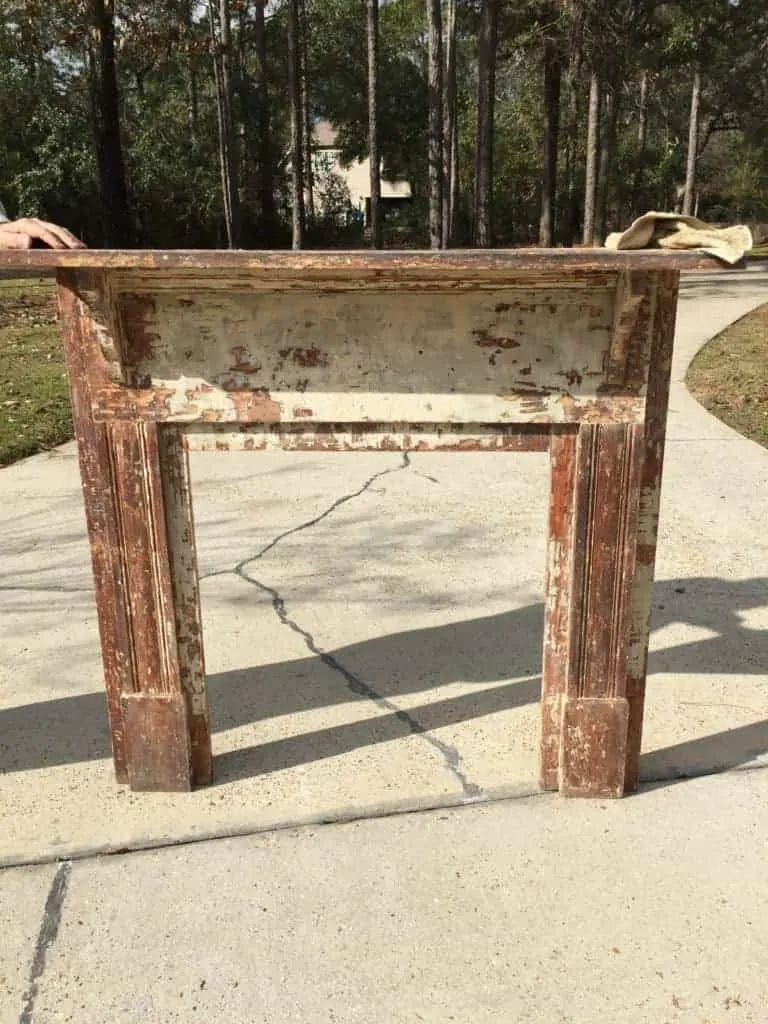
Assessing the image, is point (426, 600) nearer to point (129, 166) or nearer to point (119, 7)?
point (119, 7)

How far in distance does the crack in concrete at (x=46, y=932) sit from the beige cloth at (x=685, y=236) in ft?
6.29

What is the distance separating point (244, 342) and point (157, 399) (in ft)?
0.83

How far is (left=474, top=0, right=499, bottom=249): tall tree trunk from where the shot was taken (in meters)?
18.9

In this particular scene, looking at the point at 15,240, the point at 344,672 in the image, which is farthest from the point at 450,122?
the point at 15,240

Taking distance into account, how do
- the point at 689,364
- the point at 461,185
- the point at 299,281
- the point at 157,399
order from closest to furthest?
the point at 299,281, the point at 157,399, the point at 689,364, the point at 461,185

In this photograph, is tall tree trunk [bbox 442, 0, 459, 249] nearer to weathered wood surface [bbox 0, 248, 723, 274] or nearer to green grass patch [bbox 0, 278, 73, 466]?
green grass patch [bbox 0, 278, 73, 466]

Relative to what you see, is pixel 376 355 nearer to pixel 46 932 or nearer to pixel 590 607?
pixel 590 607

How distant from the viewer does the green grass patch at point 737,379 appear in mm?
7102

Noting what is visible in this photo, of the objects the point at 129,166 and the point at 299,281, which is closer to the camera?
the point at 299,281

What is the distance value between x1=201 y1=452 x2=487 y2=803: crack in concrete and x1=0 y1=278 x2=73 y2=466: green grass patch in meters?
2.52

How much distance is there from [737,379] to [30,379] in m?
6.68

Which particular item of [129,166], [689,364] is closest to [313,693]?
[689,364]

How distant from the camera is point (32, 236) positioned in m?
1.85

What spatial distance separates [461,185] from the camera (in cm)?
→ 3638
